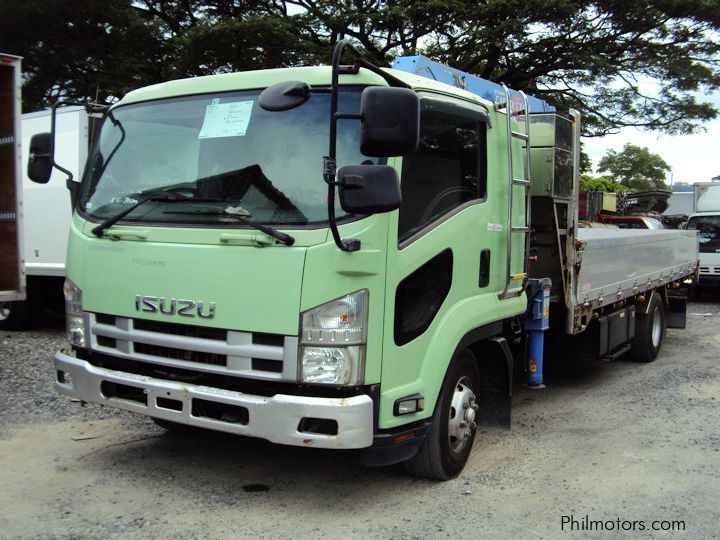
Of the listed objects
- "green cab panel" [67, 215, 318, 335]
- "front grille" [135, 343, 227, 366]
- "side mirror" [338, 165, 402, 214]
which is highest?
"side mirror" [338, 165, 402, 214]

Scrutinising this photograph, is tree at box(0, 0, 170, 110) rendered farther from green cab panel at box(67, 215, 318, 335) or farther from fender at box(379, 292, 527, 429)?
fender at box(379, 292, 527, 429)

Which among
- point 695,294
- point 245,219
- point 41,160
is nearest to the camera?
point 245,219

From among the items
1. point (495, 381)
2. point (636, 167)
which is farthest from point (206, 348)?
point (636, 167)

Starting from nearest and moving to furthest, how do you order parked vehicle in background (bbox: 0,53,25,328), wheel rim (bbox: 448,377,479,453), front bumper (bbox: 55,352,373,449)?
front bumper (bbox: 55,352,373,449) < wheel rim (bbox: 448,377,479,453) < parked vehicle in background (bbox: 0,53,25,328)

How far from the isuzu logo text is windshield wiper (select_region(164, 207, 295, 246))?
467mm

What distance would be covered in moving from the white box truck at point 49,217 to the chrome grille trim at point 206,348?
17.1 ft

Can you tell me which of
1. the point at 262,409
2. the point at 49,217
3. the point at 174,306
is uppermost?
the point at 49,217

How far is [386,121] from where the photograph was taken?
3.05 meters

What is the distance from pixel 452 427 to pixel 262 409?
136 centimetres

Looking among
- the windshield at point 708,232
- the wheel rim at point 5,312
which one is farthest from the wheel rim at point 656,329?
the wheel rim at point 5,312

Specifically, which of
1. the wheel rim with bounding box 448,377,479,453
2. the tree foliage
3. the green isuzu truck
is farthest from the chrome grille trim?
the tree foliage

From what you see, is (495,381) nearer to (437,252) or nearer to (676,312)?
(437,252)

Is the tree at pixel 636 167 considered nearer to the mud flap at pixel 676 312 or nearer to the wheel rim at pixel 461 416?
the mud flap at pixel 676 312

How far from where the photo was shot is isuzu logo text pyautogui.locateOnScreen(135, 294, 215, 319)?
3504 mm
